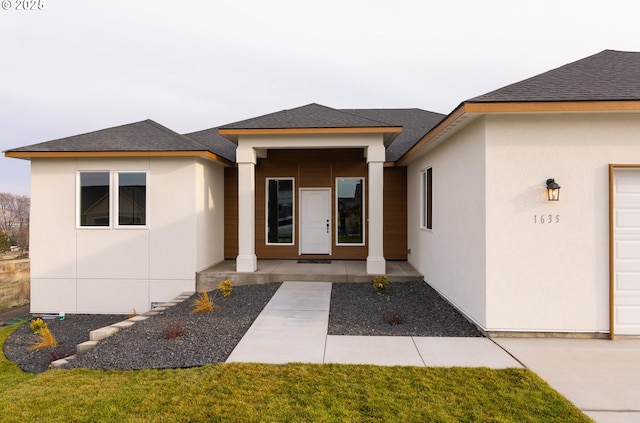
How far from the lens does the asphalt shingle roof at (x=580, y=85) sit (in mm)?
4668

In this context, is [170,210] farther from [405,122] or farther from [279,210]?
[405,122]

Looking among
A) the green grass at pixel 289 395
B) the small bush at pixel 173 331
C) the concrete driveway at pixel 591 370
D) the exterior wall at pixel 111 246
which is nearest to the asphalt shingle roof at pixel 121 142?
the exterior wall at pixel 111 246

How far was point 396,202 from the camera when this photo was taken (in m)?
10.8

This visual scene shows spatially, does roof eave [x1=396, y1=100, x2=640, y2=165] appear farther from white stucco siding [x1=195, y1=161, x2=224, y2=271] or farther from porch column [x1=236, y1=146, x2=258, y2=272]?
white stucco siding [x1=195, y1=161, x2=224, y2=271]

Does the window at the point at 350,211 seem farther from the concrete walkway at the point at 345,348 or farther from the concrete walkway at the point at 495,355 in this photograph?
the concrete walkway at the point at 495,355

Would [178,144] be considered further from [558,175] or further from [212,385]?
[558,175]

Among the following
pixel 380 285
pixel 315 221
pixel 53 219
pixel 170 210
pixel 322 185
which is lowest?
pixel 380 285

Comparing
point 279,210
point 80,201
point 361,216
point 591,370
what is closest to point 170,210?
point 80,201

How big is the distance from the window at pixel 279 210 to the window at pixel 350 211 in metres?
1.58

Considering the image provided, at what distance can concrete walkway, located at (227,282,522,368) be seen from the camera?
4.16 m

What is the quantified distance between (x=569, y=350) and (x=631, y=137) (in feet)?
10.5

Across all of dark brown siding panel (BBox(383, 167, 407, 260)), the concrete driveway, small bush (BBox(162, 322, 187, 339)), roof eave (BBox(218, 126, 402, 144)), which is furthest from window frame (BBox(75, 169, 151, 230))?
the concrete driveway

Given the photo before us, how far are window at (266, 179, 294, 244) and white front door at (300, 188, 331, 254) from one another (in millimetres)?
398

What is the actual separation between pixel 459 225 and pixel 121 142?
8.17 meters
